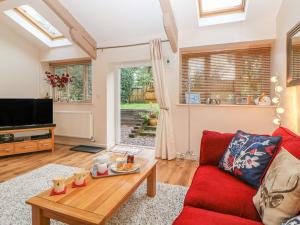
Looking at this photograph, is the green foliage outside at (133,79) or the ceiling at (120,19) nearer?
the ceiling at (120,19)

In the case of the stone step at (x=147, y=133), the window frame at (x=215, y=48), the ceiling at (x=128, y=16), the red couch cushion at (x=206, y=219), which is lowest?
the stone step at (x=147, y=133)

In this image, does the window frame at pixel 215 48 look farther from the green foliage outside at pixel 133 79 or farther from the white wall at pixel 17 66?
the white wall at pixel 17 66

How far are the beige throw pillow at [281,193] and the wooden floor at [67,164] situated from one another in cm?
151

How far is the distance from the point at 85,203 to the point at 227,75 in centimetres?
317

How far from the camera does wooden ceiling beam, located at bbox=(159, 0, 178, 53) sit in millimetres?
2877

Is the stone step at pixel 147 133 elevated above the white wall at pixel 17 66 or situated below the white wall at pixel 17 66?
below

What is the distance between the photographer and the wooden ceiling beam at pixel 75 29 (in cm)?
324

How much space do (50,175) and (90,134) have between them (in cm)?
160

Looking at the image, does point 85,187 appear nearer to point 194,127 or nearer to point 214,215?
point 214,215

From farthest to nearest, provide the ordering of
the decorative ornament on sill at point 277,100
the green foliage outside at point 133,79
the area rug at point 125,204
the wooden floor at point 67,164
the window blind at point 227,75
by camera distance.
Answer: the green foliage outside at point 133,79 → the window blind at point 227,75 → the wooden floor at point 67,164 → the decorative ornament on sill at point 277,100 → the area rug at point 125,204

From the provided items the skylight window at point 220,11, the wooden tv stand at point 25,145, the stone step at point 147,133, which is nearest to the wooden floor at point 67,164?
the wooden tv stand at point 25,145

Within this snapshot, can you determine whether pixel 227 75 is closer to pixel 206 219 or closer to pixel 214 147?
pixel 214 147

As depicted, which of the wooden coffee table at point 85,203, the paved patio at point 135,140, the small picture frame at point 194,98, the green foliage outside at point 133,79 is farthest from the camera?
the green foliage outside at point 133,79

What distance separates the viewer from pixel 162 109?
3.69 metres
